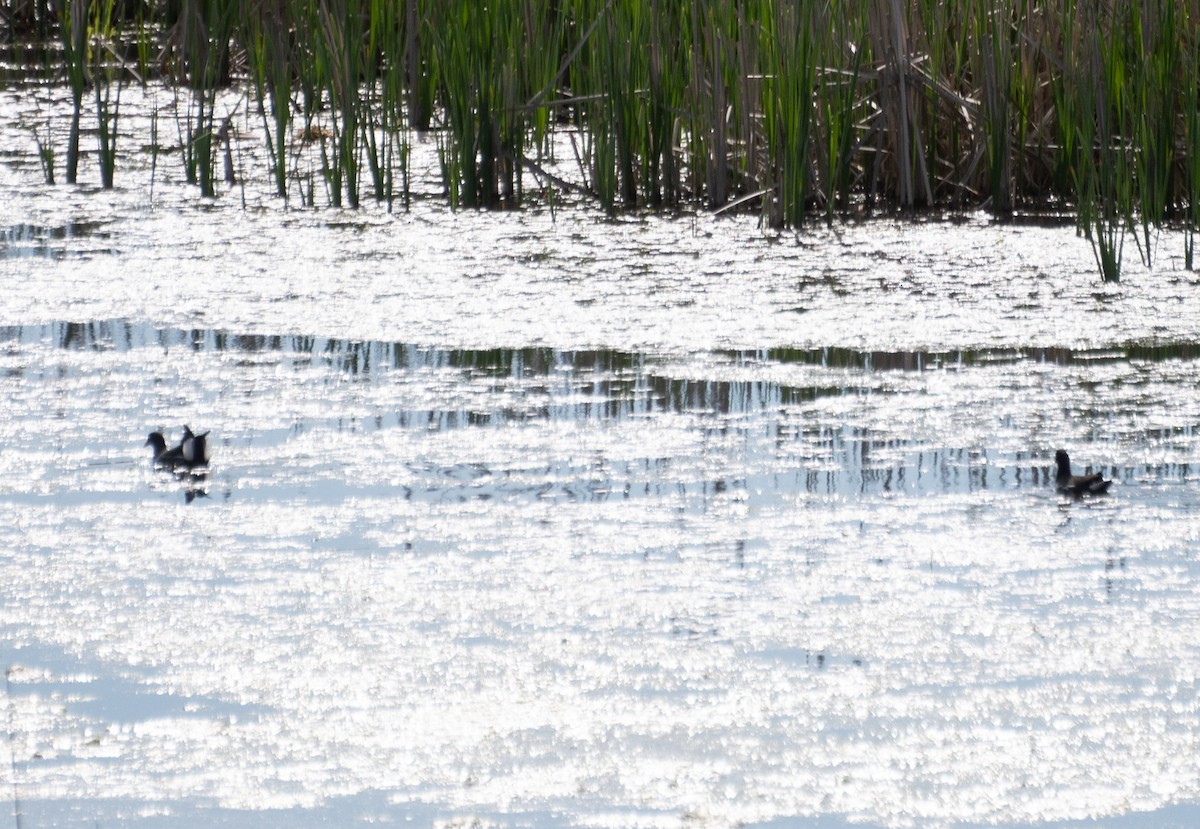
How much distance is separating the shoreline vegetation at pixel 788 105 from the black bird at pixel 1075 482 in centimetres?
259

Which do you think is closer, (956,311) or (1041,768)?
(1041,768)

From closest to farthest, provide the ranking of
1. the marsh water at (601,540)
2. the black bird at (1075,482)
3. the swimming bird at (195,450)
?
the marsh water at (601,540) → the black bird at (1075,482) → the swimming bird at (195,450)

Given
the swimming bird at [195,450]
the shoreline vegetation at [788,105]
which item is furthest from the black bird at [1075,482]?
the shoreline vegetation at [788,105]

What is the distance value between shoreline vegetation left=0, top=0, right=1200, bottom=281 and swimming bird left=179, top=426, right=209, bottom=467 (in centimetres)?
305

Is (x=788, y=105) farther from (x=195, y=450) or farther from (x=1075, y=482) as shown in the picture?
(x=195, y=450)

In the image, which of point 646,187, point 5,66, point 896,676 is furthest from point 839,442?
point 5,66

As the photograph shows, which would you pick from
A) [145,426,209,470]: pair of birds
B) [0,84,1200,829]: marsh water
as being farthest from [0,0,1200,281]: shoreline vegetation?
[145,426,209,470]: pair of birds

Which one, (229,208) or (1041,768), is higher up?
(229,208)

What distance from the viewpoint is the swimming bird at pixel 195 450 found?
3936 millimetres

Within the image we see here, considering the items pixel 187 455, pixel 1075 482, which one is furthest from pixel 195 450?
pixel 1075 482

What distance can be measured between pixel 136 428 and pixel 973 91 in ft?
13.0

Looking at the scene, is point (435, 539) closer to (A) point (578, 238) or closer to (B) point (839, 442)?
(B) point (839, 442)

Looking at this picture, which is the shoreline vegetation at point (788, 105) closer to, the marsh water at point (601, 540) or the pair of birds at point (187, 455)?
the marsh water at point (601, 540)

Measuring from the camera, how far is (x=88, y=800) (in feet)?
7.90
